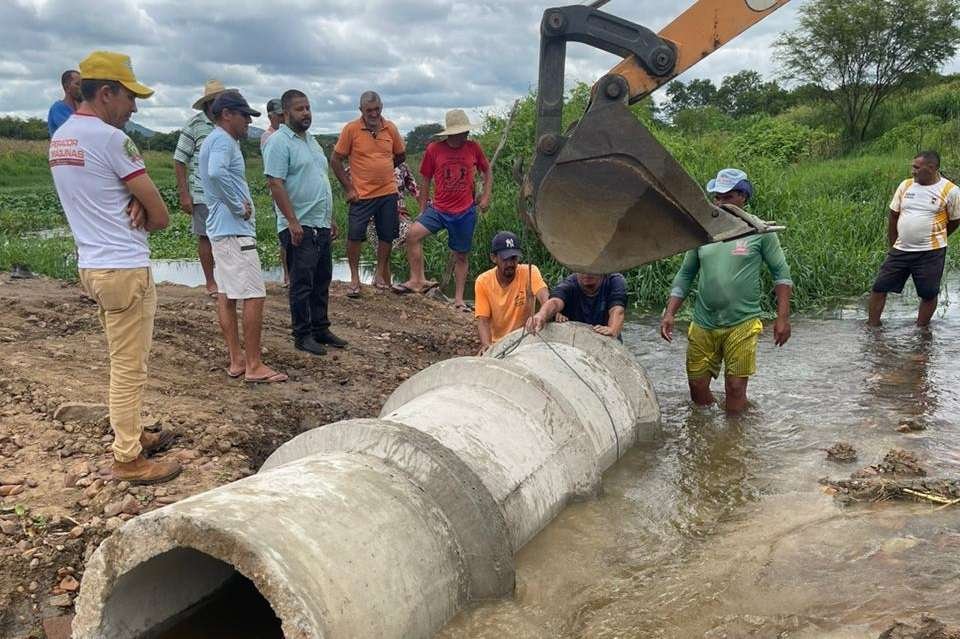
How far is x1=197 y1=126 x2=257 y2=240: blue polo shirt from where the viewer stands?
5.10 meters

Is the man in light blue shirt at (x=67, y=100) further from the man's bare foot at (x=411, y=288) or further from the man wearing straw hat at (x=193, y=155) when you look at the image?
the man's bare foot at (x=411, y=288)

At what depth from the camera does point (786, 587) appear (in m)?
3.26

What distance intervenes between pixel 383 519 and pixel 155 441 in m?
2.03

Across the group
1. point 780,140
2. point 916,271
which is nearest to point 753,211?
point 916,271

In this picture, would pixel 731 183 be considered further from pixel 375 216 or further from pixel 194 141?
pixel 194 141

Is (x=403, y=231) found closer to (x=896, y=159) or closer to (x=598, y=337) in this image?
(x=598, y=337)

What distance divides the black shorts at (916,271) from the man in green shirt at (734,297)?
3170 millimetres

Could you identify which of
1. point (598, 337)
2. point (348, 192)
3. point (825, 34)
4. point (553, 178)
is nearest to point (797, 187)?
point (348, 192)

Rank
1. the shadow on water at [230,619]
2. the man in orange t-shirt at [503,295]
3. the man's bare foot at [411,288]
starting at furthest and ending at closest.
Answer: the man's bare foot at [411,288] → the man in orange t-shirt at [503,295] → the shadow on water at [230,619]

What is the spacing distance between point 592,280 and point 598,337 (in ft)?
1.83

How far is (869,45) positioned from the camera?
2752 cm

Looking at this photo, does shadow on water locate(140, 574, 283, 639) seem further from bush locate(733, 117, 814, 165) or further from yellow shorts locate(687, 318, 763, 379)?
bush locate(733, 117, 814, 165)

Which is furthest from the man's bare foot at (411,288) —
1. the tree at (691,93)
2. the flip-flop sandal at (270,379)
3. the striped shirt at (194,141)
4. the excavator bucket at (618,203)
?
the tree at (691,93)

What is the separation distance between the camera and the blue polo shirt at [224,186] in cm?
510
